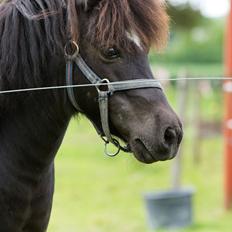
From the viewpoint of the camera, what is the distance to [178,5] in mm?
23906

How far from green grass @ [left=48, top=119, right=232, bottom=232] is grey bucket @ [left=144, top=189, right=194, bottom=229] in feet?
0.45

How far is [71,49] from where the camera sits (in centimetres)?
310

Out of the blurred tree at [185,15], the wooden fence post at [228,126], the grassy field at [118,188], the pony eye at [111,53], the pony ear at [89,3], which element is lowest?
the grassy field at [118,188]

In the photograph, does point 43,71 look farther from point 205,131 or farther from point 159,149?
point 205,131

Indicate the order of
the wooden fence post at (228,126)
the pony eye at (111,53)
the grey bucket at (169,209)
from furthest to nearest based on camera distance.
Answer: the wooden fence post at (228,126), the grey bucket at (169,209), the pony eye at (111,53)

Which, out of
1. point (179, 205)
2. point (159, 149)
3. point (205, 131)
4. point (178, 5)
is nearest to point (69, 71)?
point (159, 149)

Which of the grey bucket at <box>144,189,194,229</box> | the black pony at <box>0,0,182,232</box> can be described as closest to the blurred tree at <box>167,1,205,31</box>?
the grey bucket at <box>144,189,194,229</box>

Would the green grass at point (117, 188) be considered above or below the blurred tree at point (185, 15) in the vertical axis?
below

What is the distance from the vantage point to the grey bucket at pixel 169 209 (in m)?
6.75

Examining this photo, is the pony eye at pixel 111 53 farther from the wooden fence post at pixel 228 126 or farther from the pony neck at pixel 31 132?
the wooden fence post at pixel 228 126

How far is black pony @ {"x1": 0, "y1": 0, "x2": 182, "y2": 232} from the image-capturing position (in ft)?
9.92

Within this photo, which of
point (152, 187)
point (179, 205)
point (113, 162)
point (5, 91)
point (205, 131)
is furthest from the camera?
point (205, 131)

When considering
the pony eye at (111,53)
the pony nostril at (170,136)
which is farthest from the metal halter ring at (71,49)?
the pony nostril at (170,136)

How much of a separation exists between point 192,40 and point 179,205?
24.9m
